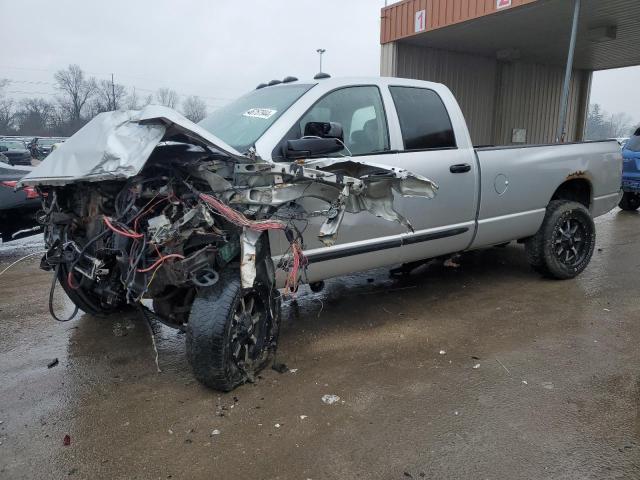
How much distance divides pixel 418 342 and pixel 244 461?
1.83 m

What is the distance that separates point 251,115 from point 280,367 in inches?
75.4

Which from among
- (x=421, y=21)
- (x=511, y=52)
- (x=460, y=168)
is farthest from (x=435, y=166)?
(x=511, y=52)

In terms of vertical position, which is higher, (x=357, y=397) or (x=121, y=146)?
(x=121, y=146)

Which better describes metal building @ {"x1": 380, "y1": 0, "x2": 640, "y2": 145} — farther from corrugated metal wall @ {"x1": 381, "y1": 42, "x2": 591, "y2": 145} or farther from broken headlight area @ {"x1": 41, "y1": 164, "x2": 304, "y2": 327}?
broken headlight area @ {"x1": 41, "y1": 164, "x2": 304, "y2": 327}

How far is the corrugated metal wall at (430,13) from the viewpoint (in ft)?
31.0

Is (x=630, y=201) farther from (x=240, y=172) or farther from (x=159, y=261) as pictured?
(x=159, y=261)

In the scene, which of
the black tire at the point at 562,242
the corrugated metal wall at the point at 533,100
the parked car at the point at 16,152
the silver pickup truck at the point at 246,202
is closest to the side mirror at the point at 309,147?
the silver pickup truck at the point at 246,202

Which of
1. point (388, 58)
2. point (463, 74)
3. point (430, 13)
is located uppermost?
point (430, 13)

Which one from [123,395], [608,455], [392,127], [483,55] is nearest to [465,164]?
[392,127]

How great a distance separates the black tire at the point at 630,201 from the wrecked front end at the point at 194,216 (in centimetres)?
961

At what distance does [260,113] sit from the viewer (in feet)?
12.5

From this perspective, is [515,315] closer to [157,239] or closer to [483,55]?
[157,239]

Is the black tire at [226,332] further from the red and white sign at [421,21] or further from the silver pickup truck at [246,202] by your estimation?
the red and white sign at [421,21]

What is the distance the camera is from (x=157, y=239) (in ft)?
9.20
